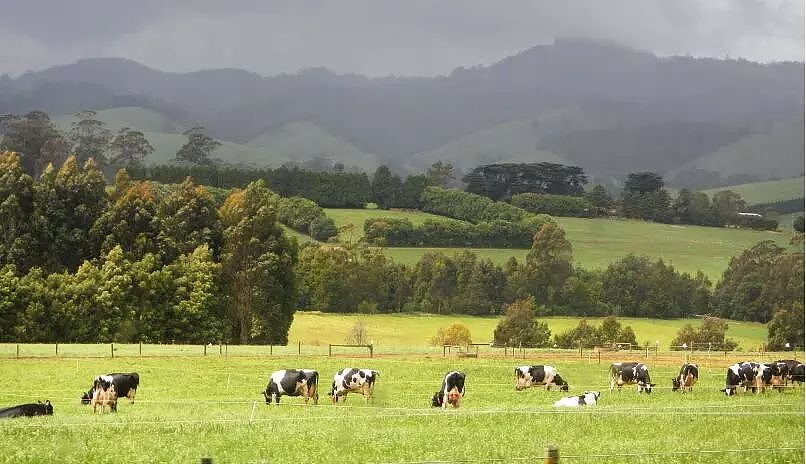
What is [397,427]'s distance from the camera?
→ 2662 centimetres

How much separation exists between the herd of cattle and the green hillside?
52.3 metres

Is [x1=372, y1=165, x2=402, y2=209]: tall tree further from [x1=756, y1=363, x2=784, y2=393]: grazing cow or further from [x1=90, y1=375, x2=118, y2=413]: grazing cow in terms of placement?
[x1=90, y1=375, x2=118, y2=413]: grazing cow

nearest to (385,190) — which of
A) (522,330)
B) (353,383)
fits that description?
(522,330)

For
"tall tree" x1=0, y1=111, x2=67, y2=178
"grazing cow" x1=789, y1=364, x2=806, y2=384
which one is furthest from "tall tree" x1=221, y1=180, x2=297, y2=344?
"tall tree" x1=0, y1=111, x2=67, y2=178

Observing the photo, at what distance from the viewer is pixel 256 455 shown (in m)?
21.2

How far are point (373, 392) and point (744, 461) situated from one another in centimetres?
2172

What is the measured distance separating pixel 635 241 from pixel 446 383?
140041mm

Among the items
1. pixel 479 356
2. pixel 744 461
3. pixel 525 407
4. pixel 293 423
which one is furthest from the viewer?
pixel 479 356

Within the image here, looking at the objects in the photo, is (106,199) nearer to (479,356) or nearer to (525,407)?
(479,356)

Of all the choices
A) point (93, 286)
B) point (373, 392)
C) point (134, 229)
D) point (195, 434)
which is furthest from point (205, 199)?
point (195, 434)

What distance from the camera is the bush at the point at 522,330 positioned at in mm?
98438

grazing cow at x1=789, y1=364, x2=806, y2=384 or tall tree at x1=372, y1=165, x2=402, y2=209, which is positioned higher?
tall tree at x1=372, y1=165, x2=402, y2=209

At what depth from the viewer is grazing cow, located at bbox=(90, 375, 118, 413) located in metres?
35.2

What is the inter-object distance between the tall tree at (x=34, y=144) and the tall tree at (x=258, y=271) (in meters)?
99.4
